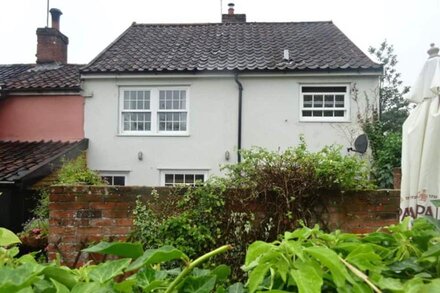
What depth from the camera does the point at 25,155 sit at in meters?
10.8

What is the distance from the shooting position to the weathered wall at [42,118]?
12031 millimetres

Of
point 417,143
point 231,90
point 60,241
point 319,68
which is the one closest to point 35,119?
point 231,90

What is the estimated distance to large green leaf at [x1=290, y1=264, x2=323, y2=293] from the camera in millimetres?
702

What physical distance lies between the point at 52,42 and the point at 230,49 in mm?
6734

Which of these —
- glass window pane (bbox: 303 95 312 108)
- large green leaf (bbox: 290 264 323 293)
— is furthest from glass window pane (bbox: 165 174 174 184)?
large green leaf (bbox: 290 264 323 293)

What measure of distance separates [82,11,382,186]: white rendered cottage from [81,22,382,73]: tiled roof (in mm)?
68

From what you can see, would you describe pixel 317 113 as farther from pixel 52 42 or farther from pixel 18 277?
pixel 18 277

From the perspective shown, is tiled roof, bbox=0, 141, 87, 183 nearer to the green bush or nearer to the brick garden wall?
the brick garden wall

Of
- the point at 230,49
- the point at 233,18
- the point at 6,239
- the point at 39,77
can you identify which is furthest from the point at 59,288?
the point at 233,18

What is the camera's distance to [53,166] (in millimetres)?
9875

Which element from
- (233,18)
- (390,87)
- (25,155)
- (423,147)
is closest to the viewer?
(423,147)

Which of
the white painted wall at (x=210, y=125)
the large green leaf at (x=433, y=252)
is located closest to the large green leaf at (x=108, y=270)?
the large green leaf at (x=433, y=252)

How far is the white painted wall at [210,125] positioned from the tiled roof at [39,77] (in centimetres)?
105

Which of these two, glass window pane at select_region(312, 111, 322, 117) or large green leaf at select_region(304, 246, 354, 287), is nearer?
large green leaf at select_region(304, 246, 354, 287)
